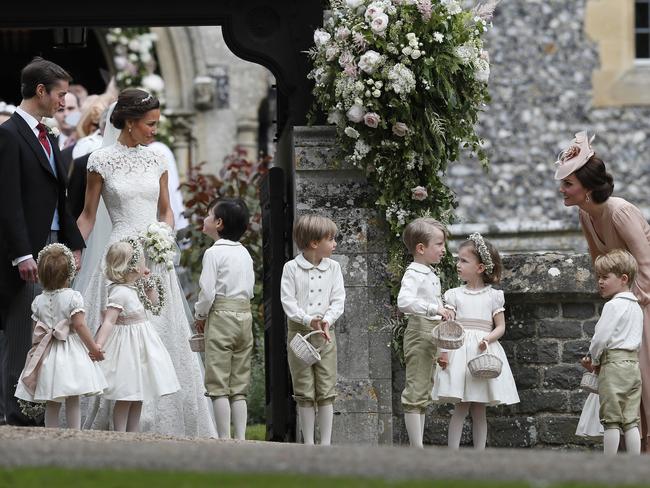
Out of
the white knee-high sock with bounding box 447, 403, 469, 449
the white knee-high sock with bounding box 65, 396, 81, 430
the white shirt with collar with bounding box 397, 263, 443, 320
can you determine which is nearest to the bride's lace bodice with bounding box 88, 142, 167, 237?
the white knee-high sock with bounding box 65, 396, 81, 430

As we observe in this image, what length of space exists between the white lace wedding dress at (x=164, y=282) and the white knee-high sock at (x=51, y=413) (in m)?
0.78

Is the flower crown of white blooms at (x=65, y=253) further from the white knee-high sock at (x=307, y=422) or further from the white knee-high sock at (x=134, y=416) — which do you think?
the white knee-high sock at (x=307, y=422)

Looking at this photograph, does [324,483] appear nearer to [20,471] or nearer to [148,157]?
[20,471]

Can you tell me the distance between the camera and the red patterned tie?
967 cm

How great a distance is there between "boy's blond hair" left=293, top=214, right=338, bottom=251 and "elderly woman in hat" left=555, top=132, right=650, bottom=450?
127cm

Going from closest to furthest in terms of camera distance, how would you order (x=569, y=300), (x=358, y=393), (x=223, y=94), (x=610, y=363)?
(x=610, y=363) → (x=358, y=393) → (x=569, y=300) → (x=223, y=94)

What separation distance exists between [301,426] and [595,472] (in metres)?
3.88

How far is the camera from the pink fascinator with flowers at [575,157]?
932cm

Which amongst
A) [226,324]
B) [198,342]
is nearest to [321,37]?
[226,324]

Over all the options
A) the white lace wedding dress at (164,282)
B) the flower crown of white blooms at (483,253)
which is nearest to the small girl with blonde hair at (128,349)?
the white lace wedding dress at (164,282)

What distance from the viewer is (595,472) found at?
18.7 feet

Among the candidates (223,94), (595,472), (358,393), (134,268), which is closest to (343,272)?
(358,393)

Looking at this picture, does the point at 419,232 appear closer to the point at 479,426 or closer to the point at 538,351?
the point at 479,426

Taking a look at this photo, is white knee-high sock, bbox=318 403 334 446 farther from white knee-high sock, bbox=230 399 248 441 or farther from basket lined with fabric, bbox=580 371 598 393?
basket lined with fabric, bbox=580 371 598 393
